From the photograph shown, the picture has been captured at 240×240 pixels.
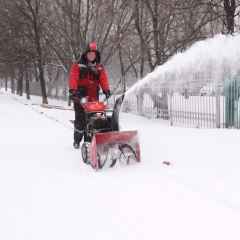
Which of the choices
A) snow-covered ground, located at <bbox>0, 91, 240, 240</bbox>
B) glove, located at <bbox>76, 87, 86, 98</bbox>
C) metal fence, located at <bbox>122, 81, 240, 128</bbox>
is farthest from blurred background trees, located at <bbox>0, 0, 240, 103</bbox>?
snow-covered ground, located at <bbox>0, 91, 240, 240</bbox>

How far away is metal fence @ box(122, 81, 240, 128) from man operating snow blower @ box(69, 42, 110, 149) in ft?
14.5

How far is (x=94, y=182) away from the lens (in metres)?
6.72

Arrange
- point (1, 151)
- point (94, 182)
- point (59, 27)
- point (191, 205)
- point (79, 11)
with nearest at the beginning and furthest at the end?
point (191, 205) < point (94, 182) < point (1, 151) < point (79, 11) < point (59, 27)

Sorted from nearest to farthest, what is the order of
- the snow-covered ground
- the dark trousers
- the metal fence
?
the snow-covered ground
the dark trousers
the metal fence

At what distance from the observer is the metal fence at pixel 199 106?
12.5 metres

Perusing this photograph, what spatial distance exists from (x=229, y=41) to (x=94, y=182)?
619cm

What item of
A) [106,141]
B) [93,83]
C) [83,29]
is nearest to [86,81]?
[93,83]

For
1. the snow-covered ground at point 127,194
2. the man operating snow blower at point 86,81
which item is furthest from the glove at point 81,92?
the snow-covered ground at point 127,194

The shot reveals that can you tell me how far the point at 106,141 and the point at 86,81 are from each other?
2.14 metres

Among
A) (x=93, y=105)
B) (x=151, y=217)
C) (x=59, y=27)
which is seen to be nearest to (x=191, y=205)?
(x=151, y=217)

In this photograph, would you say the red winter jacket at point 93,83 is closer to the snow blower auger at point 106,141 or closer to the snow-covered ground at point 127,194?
the snow blower auger at point 106,141

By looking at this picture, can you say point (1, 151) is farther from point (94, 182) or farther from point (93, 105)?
point (94, 182)

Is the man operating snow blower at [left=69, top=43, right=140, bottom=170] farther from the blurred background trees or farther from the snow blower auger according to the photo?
the blurred background trees

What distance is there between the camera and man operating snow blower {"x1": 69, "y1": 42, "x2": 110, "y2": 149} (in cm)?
892
